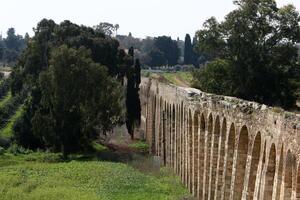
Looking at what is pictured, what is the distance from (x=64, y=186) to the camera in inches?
A: 1050

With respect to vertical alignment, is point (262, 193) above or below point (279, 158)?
below

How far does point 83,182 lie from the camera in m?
28.2

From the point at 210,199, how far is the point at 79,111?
15957 millimetres

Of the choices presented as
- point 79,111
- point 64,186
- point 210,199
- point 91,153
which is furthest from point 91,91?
point 210,199

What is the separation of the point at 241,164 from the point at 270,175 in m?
3.62

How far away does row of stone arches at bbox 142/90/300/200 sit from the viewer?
15.4m

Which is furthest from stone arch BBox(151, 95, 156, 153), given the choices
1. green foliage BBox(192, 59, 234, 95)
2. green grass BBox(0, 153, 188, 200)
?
green grass BBox(0, 153, 188, 200)

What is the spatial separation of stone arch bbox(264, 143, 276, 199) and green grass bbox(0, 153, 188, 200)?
9.23 m

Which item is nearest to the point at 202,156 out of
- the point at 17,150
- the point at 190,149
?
the point at 190,149

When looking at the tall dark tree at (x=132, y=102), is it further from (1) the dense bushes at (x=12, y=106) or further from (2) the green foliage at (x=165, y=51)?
(2) the green foliage at (x=165, y=51)

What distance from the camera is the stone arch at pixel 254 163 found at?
17.8 meters

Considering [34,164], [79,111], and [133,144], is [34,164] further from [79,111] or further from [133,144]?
[133,144]

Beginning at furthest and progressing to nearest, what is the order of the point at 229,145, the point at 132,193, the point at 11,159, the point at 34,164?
the point at 11,159 → the point at 34,164 → the point at 132,193 → the point at 229,145

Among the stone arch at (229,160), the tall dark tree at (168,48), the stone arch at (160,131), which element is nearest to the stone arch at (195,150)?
the stone arch at (229,160)
